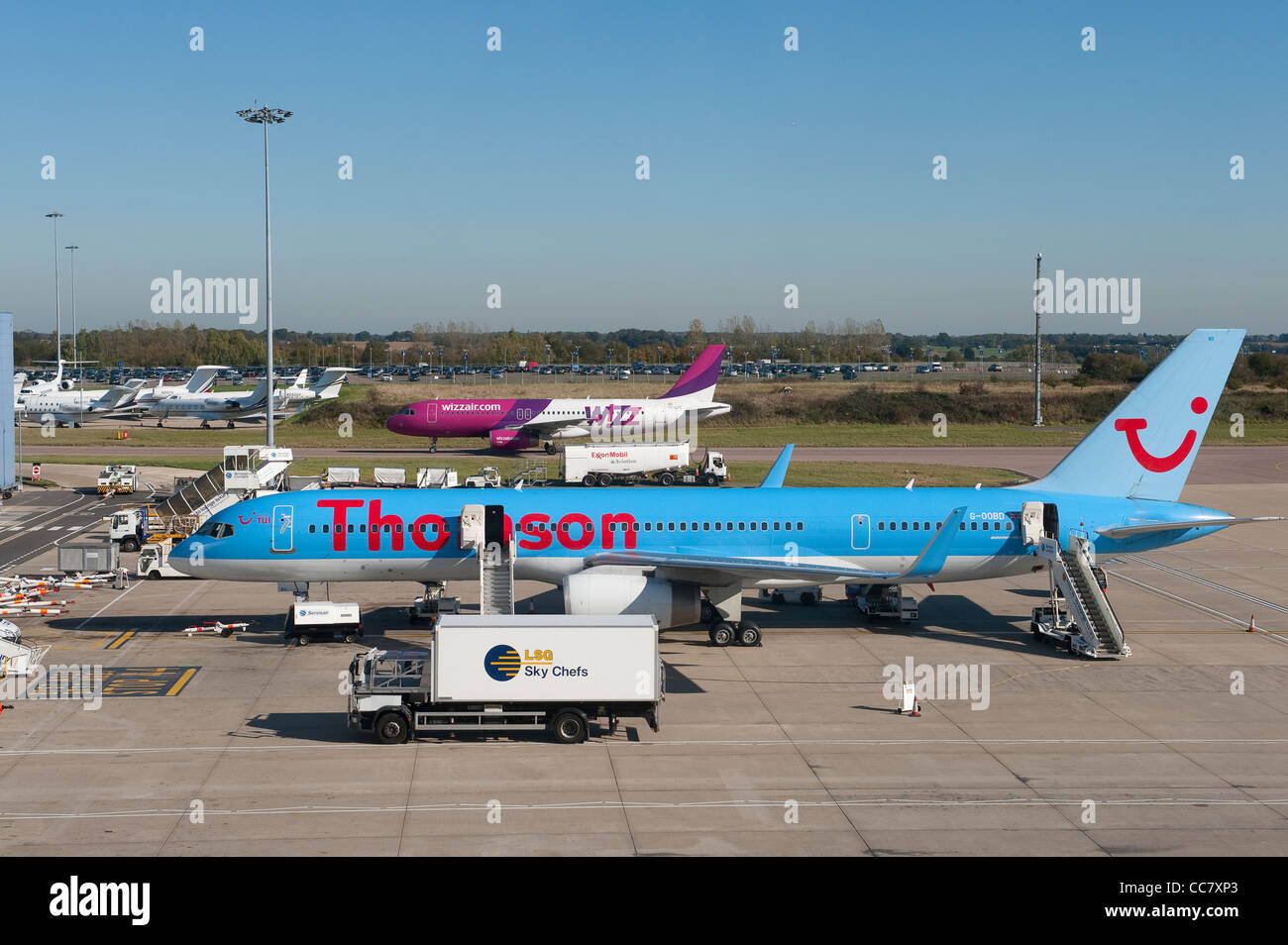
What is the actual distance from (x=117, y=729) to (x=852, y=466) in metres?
64.8

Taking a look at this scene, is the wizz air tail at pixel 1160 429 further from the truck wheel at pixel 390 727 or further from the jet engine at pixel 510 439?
the jet engine at pixel 510 439

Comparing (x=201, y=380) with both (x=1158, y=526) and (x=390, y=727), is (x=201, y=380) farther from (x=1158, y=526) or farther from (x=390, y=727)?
(x=1158, y=526)

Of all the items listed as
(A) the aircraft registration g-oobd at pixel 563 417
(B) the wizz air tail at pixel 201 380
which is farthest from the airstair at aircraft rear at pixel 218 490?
(B) the wizz air tail at pixel 201 380

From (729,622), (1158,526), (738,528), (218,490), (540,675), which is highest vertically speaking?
(1158,526)

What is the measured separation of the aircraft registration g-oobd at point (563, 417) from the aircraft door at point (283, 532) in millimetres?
59804

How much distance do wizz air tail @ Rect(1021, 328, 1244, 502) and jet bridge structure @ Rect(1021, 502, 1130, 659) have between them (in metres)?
2.65

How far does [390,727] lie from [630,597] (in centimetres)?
1005

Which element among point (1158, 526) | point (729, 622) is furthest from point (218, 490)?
point (1158, 526)

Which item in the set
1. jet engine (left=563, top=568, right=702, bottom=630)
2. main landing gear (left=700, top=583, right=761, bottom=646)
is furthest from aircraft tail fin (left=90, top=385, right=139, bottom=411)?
main landing gear (left=700, top=583, right=761, bottom=646)

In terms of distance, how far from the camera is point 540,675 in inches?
1075

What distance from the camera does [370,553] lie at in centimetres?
3869

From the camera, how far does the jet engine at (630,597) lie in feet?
116

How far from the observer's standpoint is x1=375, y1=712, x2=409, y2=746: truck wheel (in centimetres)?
2773
